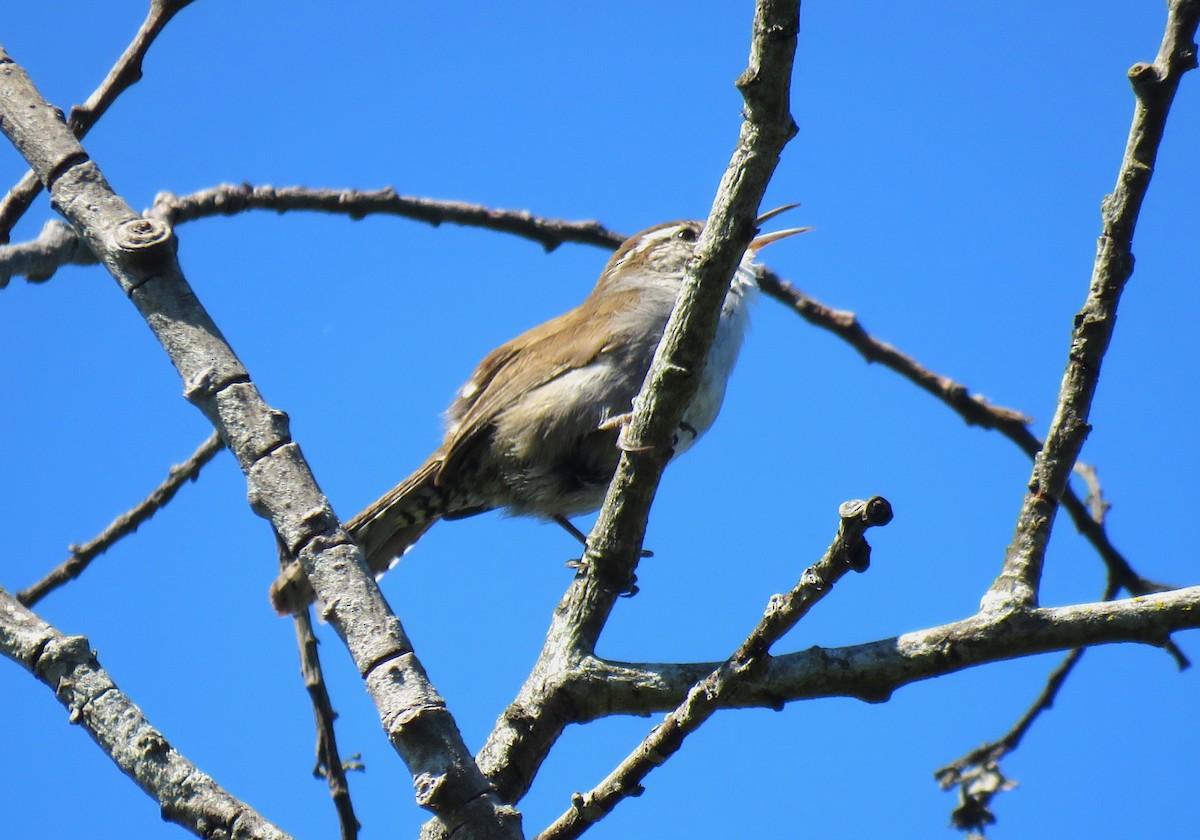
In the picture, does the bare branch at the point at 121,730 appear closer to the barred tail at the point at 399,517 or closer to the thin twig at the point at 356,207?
the thin twig at the point at 356,207

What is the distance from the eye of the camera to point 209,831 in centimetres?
206

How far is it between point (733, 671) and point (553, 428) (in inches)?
109

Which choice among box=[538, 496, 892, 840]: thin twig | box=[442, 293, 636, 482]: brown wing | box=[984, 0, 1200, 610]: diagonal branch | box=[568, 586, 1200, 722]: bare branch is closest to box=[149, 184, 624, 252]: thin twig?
box=[442, 293, 636, 482]: brown wing

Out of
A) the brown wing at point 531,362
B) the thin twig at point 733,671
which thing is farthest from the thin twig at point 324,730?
the brown wing at point 531,362

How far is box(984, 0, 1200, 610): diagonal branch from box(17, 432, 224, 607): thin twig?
215 centimetres

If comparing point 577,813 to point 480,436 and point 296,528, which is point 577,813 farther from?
point 480,436

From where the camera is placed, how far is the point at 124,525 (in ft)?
11.5

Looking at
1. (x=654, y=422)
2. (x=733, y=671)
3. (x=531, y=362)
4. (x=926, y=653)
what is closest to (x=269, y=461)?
(x=654, y=422)

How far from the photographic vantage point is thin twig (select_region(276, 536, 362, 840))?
285 centimetres

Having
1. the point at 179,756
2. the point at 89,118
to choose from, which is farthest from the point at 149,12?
the point at 179,756

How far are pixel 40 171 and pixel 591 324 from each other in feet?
8.88

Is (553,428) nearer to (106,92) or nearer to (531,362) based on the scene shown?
(531,362)

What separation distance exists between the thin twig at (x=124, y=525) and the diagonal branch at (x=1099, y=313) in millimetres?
2145

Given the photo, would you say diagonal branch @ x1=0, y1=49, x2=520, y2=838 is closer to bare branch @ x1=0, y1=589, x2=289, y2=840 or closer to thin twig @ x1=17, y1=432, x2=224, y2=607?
bare branch @ x1=0, y1=589, x2=289, y2=840
